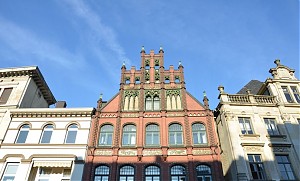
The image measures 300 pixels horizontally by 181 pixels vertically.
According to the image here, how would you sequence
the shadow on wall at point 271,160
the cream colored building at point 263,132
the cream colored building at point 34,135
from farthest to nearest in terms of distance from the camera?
the cream colored building at point 34,135, the cream colored building at point 263,132, the shadow on wall at point 271,160

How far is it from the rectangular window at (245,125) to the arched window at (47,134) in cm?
1816

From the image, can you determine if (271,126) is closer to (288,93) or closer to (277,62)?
(288,93)

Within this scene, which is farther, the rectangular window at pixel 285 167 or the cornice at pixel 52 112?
the cornice at pixel 52 112

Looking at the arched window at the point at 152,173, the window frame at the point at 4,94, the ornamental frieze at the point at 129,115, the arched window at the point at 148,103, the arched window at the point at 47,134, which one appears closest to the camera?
the arched window at the point at 152,173

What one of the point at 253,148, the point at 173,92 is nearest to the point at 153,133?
the point at 173,92

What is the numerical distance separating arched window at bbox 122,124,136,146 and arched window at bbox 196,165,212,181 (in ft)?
21.0

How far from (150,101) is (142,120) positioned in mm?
2730

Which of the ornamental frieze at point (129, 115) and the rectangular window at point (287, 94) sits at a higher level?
the rectangular window at point (287, 94)

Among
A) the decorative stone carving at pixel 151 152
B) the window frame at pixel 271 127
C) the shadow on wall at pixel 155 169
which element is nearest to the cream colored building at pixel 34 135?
the shadow on wall at pixel 155 169

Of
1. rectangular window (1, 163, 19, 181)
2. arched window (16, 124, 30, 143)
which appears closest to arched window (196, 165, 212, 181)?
rectangular window (1, 163, 19, 181)

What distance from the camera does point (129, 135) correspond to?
82.5 ft

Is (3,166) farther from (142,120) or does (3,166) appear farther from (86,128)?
(142,120)

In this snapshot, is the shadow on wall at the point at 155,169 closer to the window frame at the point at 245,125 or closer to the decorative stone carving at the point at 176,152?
the decorative stone carving at the point at 176,152

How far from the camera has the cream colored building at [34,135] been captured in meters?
23.2
